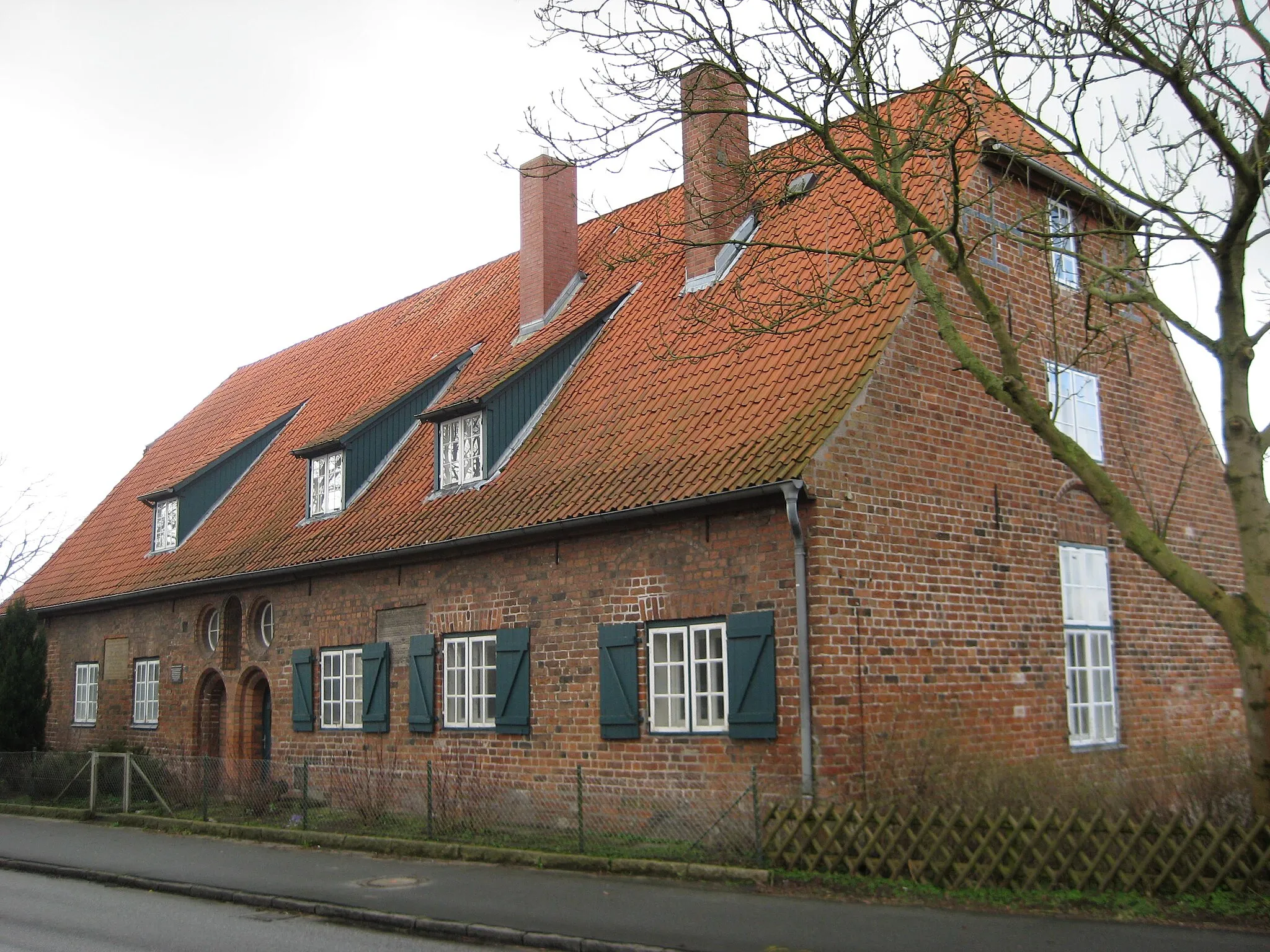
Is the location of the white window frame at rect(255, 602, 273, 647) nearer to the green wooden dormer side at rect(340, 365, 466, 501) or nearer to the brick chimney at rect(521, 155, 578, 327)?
the green wooden dormer side at rect(340, 365, 466, 501)

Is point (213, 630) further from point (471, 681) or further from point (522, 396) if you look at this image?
point (522, 396)

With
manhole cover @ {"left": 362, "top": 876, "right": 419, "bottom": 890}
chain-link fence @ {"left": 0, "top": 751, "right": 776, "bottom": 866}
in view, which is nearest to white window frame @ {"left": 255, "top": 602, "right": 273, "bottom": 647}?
chain-link fence @ {"left": 0, "top": 751, "right": 776, "bottom": 866}

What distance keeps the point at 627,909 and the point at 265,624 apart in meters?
12.0

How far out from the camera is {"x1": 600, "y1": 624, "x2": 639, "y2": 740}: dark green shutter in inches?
527

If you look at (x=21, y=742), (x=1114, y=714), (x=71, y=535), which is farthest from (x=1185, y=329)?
(x=71, y=535)

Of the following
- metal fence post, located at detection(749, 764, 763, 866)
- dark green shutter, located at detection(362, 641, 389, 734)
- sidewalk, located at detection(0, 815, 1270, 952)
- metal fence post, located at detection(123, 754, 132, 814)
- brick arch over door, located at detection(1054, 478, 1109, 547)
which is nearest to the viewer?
sidewalk, located at detection(0, 815, 1270, 952)

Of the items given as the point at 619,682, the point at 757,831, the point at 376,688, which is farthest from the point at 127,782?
the point at 757,831

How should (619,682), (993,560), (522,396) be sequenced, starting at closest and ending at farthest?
(619,682)
(993,560)
(522,396)

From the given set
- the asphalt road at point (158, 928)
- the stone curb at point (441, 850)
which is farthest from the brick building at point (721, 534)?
the asphalt road at point (158, 928)

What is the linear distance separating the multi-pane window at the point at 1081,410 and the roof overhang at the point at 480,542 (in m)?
5.28

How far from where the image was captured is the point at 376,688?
674 inches

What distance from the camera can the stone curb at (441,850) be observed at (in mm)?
11000

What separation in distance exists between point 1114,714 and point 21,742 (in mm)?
18350

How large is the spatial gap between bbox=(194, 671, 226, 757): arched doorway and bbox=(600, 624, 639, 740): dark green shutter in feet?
32.8
